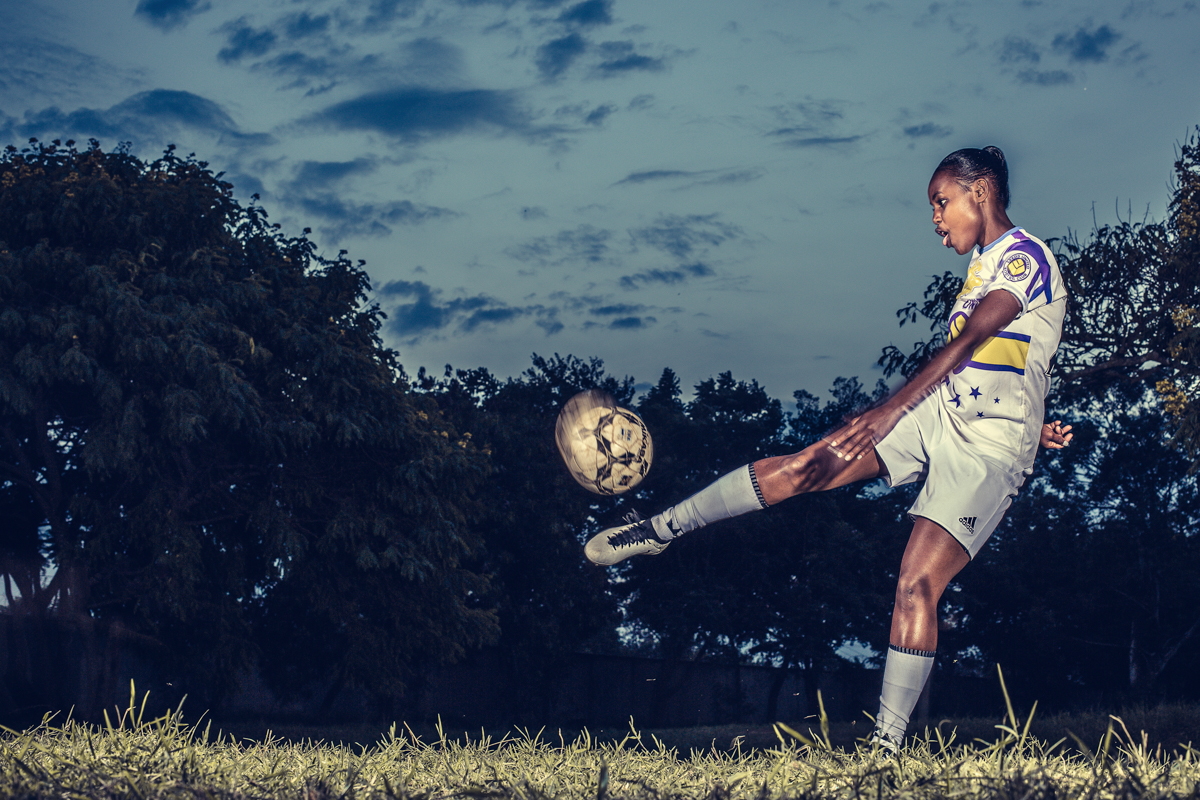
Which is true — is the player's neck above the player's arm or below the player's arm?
above

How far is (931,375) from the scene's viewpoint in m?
3.83

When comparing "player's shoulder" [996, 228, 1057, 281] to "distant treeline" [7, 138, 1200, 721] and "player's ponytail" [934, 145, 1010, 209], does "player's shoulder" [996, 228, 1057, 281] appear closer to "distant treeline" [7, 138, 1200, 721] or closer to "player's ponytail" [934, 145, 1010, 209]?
"player's ponytail" [934, 145, 1010, 209]

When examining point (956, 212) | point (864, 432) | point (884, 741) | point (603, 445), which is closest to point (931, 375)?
point (864, 432)

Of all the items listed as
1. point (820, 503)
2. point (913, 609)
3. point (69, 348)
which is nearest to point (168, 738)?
point (913, 609)

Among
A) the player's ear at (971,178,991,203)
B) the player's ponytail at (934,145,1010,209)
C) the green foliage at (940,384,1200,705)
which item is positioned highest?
the player's ponytail at (934,145,1010,209)

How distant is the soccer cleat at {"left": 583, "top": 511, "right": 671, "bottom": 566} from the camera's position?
482cm

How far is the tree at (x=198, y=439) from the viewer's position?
666 inches

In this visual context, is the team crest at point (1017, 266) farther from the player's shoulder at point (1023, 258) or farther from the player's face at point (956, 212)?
the player's face at point (956, 212)

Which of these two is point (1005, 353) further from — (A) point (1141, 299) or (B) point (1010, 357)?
(A) point (1141, 299)

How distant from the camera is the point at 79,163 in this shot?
63.8ft

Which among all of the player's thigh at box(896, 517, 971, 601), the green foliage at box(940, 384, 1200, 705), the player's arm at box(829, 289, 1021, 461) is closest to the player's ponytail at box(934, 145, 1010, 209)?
the player's arm at box(829, 289, 1021, 461)

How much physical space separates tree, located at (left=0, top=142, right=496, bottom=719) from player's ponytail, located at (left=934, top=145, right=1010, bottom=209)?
566 inches

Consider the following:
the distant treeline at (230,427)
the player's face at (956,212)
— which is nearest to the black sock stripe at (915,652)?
the player's face at (956,212)

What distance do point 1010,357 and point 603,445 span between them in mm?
2401
